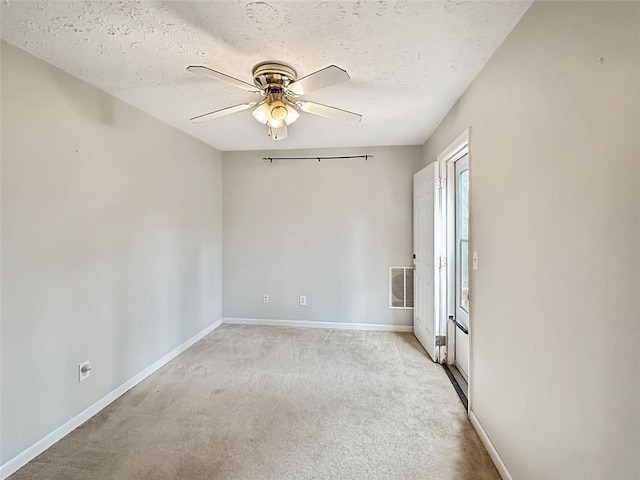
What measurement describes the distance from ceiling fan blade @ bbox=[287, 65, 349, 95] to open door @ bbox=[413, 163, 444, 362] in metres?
1.78

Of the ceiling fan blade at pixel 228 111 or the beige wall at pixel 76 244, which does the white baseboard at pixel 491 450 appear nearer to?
the ceiling fan blade at pixel 228 111

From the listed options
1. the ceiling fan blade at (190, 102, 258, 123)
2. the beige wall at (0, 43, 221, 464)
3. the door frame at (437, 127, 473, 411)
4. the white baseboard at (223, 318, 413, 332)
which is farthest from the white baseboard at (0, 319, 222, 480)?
the door frame at (437, 127, 473, 411)

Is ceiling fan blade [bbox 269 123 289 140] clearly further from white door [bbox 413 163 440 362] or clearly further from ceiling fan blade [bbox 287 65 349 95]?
white door [bbox 413 163 440 362]

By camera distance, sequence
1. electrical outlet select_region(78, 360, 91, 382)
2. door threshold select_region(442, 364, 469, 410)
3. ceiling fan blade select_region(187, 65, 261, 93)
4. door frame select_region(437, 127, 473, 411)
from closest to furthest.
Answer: ceiling fan blade select_region(187, 65, 261, 93), electrical outlet select_region(78, 360, 91, 382), door threshold select_region(442, 364, 469, 410), door frame select_region(437, 127, 473, 411)

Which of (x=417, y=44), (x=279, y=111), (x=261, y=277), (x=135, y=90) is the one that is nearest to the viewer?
(x=417, y=44)

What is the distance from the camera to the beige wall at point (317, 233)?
13.7 ft

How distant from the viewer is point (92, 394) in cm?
234

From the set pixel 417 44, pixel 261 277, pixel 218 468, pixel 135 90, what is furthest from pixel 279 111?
pixel 261 277

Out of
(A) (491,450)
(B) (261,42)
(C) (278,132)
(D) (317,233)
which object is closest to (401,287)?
(D) (317,233)

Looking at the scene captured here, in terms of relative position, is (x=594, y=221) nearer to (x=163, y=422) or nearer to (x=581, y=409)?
(x=581, y=409)

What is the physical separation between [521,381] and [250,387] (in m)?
1.99

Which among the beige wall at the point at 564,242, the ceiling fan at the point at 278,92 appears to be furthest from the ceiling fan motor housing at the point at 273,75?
the beige wall at the point at 564,242

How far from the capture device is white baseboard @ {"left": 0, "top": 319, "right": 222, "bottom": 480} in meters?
1.81

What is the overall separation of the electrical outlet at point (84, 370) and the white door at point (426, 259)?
9.46 feet
